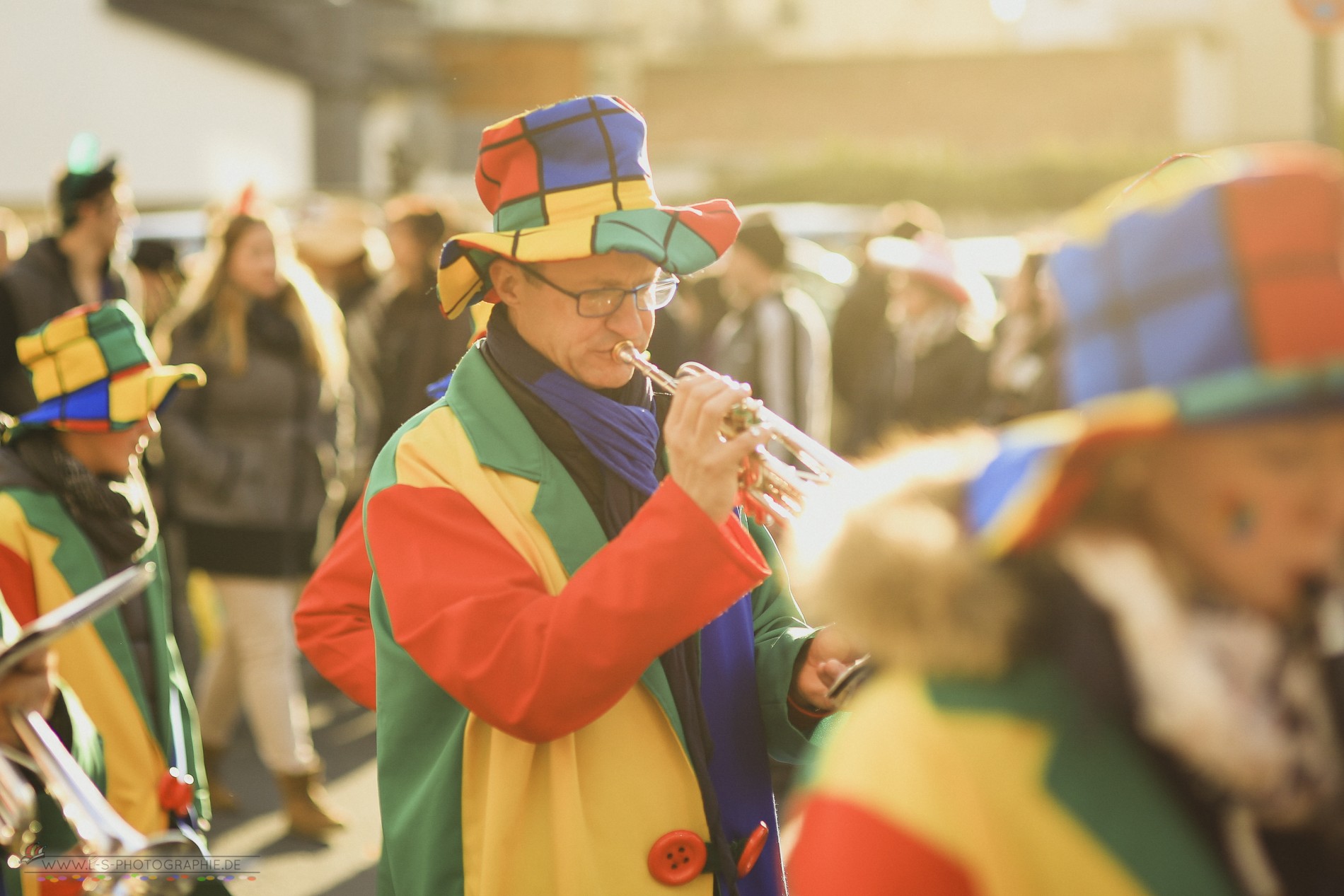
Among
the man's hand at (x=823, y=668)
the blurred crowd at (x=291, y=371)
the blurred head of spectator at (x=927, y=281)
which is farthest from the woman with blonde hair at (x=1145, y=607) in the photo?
the blurred head of spectator at (x=927, y=281)

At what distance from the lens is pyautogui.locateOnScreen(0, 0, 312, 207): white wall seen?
19094 millimetres

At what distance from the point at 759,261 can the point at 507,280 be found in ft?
16.6

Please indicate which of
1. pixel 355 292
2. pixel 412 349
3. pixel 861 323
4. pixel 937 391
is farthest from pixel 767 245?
pixel 355 292

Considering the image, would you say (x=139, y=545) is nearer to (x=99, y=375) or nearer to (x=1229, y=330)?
(x=99, y=375)

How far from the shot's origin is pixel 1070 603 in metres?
1.30

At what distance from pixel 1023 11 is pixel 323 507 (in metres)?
49.5

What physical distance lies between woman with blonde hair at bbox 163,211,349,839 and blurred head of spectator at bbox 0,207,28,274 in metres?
2.80

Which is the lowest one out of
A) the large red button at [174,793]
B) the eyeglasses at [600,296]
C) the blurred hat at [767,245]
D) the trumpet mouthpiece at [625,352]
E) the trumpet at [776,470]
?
the large red button at [174,793]

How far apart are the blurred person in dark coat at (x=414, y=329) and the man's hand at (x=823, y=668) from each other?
458 centimetres

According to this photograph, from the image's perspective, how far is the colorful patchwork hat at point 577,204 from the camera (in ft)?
7.86

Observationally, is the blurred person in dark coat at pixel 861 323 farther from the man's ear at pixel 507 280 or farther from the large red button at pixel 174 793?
the man's ear at pixel 507 280

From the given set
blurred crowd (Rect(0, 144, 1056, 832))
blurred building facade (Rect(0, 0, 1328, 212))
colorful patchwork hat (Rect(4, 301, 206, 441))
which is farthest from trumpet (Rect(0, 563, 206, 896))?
blurred building facade (Rect(0, 0, 1328, 212))

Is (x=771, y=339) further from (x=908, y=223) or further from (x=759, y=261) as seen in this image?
(x=908, y=223)

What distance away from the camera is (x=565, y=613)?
6.73 ft
